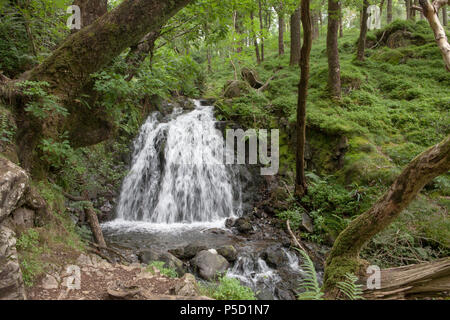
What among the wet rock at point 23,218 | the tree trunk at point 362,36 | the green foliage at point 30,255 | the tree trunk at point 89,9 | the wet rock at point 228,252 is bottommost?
the wet rock at point 228,252

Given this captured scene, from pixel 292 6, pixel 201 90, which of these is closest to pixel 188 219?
pixel 292 6

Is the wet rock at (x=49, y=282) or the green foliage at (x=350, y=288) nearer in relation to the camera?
the wet rock at (x=49, y=282)

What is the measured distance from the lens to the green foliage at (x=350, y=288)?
2873 millimetres

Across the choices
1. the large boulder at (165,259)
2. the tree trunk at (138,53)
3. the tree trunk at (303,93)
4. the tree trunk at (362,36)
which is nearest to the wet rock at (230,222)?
the tree trunk at (303,93)

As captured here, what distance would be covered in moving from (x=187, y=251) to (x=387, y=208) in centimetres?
472

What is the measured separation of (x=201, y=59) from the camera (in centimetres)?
2320

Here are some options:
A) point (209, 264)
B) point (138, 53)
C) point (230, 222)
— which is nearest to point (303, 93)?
point (138, 53)

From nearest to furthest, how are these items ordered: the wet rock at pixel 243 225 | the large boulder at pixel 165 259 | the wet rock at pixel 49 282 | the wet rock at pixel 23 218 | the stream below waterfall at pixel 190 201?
the wet rock at pixel 49 282 → the wet rock at pixel 23 218 → the large boulder at pixel 165 259 → the stream below waterfall at pixel 190 201 → the wet rock at pixel 243 225

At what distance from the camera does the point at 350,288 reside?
2.97 metres

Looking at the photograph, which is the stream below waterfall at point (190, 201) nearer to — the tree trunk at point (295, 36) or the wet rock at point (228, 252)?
the wet rock at point (228, 252)

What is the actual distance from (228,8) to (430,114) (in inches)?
318

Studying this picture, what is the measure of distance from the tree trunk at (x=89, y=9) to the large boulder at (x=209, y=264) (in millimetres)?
5329

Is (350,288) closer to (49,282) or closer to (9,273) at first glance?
(49,282)

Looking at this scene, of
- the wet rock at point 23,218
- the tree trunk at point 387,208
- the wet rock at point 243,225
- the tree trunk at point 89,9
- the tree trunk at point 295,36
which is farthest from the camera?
the tree trunk at point 295,36
